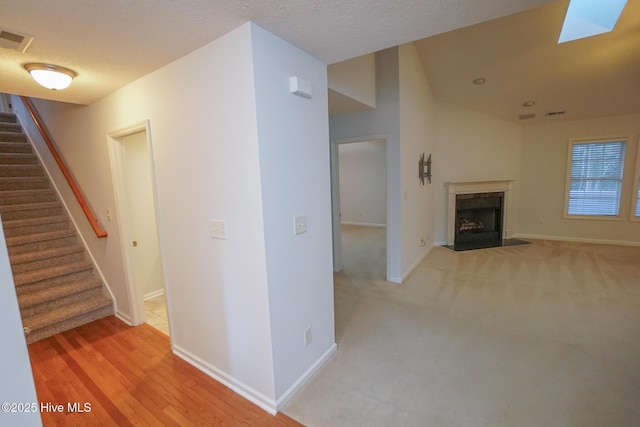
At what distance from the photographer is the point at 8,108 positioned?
4.64 m

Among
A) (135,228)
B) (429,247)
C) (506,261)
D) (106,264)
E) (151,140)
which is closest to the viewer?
(151,140)

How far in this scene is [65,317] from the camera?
9.25 ft

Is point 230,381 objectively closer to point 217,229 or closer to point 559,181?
point 217,229

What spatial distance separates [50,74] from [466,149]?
19.5 feet

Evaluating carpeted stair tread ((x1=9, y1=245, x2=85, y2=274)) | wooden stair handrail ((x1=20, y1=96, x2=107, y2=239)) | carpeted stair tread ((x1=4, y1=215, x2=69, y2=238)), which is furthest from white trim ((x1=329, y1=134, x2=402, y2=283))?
carpeted stair tread ((x1=4, y1=215, x2=69, y2=238))

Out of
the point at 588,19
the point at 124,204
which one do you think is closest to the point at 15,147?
the point at 124,204

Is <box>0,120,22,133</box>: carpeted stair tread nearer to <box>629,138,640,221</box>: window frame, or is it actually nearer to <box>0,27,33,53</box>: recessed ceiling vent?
<box>0,27,33,53</box>: recessed ceiling vent

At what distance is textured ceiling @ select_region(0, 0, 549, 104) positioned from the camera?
1.31 metres

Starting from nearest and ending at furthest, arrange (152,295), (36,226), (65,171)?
(65,171) < (36,226) < (152,295)

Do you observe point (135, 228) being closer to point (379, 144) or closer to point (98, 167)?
point (98, 167)

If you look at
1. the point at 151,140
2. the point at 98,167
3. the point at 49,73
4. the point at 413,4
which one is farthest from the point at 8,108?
the point at 413,4

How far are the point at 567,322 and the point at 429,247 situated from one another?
8.63 feet

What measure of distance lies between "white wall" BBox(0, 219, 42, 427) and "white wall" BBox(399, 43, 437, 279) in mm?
3610

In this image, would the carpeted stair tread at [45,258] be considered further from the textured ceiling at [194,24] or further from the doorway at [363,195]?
the doorway at [363,195]
